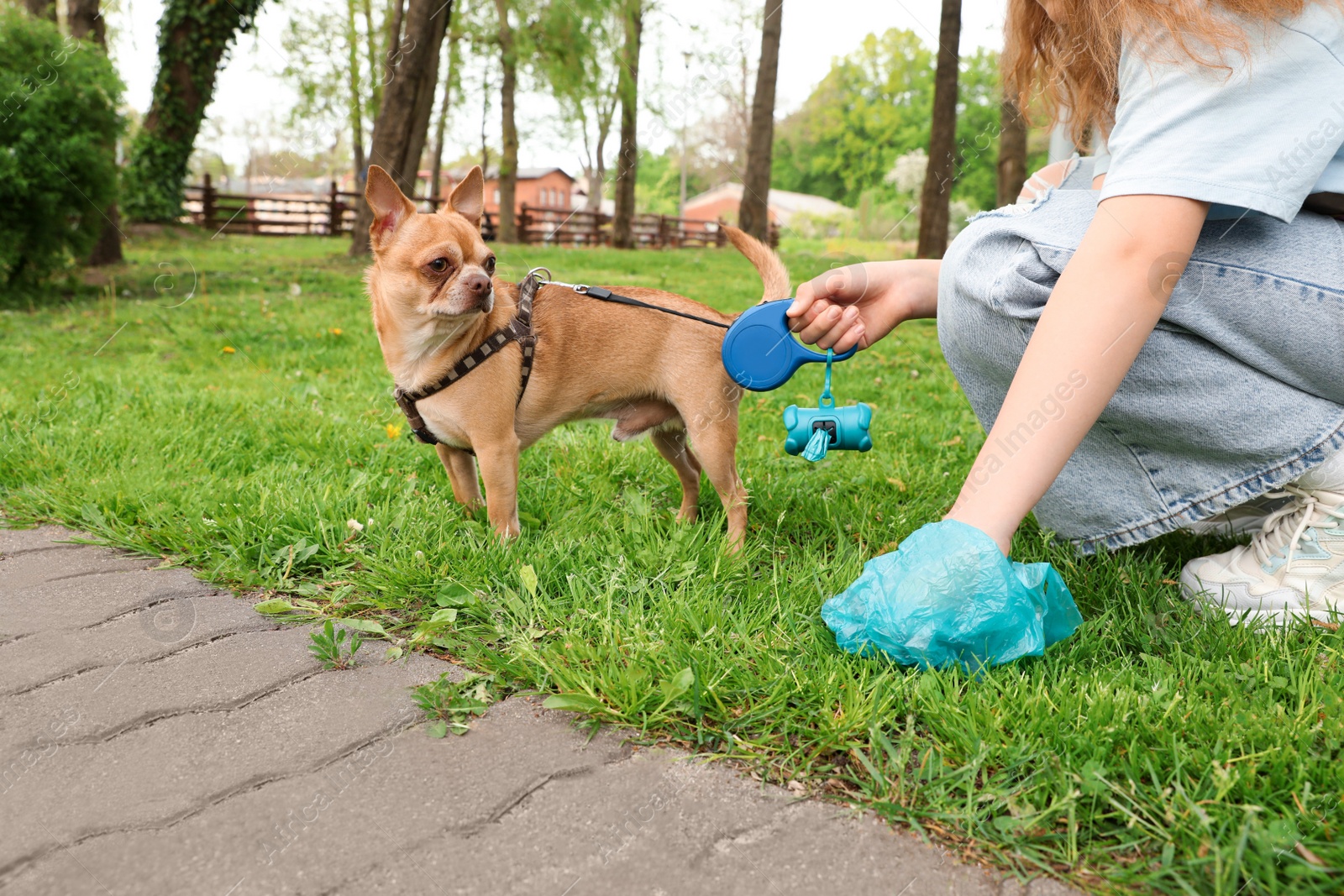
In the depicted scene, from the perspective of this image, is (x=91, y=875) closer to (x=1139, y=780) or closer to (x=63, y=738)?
(x=63, y=738)

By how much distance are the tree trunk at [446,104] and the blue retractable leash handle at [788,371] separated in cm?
1359

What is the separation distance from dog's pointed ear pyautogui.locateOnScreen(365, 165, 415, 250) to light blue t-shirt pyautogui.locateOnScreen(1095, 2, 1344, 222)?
79.3 inches

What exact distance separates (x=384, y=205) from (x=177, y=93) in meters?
12.8

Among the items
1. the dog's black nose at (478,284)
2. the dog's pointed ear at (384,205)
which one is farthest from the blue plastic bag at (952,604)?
the dog's pointed ear at (384,205)

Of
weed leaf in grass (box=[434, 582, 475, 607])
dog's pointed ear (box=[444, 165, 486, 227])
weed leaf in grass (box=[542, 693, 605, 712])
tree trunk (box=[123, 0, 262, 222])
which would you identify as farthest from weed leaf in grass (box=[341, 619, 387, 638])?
tree trunk (box=[123, 0, 262, 222])

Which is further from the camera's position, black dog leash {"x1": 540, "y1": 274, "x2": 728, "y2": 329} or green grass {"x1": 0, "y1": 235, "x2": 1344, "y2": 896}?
black dog leash {"x1": 540, "y1": 274, "x2": 728, "y2": 329}

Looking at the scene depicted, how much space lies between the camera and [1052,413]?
1.65m

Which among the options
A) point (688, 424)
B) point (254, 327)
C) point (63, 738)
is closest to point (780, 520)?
point (688, 424)

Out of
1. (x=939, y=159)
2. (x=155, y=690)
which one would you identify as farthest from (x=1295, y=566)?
(x=939, y=159)

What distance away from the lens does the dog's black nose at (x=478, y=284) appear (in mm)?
2732

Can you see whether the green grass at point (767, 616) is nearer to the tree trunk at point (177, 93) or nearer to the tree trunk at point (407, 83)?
the tree trunk at point (407, 83)

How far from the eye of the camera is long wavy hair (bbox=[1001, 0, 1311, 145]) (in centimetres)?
167

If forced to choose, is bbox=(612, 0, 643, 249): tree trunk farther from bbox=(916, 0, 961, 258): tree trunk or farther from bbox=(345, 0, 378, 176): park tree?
bbox=(345, 0, 378, 176): park tree

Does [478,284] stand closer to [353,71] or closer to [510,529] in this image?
[510,529]
